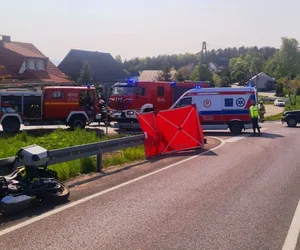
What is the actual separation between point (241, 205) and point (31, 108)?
59.4 feet

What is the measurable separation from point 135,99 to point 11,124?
676cm

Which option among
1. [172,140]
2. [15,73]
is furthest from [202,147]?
[15,73]

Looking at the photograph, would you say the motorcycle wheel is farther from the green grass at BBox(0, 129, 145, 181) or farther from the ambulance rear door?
the ambulance rear door

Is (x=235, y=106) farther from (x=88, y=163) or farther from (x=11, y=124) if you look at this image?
(x=88, y=163)

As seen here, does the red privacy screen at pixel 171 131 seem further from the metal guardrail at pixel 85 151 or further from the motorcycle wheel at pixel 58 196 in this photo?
the motorcycle wheel at pixel 58 196

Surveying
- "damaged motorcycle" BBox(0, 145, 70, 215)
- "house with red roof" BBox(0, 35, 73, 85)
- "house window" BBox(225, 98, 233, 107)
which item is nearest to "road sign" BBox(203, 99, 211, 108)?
"house window" BBox(225, 98, 233, 107)

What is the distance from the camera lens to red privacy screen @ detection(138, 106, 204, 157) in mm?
14297

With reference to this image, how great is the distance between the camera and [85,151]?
1080 centimetres

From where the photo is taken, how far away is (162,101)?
86.7 ft

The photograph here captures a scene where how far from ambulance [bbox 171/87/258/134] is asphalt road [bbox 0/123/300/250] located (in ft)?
39.0

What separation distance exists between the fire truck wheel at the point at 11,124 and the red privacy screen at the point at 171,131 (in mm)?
11005

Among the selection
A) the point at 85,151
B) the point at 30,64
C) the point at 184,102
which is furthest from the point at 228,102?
the point at 30,64

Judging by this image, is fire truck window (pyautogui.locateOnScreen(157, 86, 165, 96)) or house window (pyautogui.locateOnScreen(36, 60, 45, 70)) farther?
house window (pyautogui.locateOnScreen(36, 60, 45, 70))

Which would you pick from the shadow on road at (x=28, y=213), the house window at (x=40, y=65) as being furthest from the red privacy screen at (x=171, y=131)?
the house window at (x=40, y=65)
